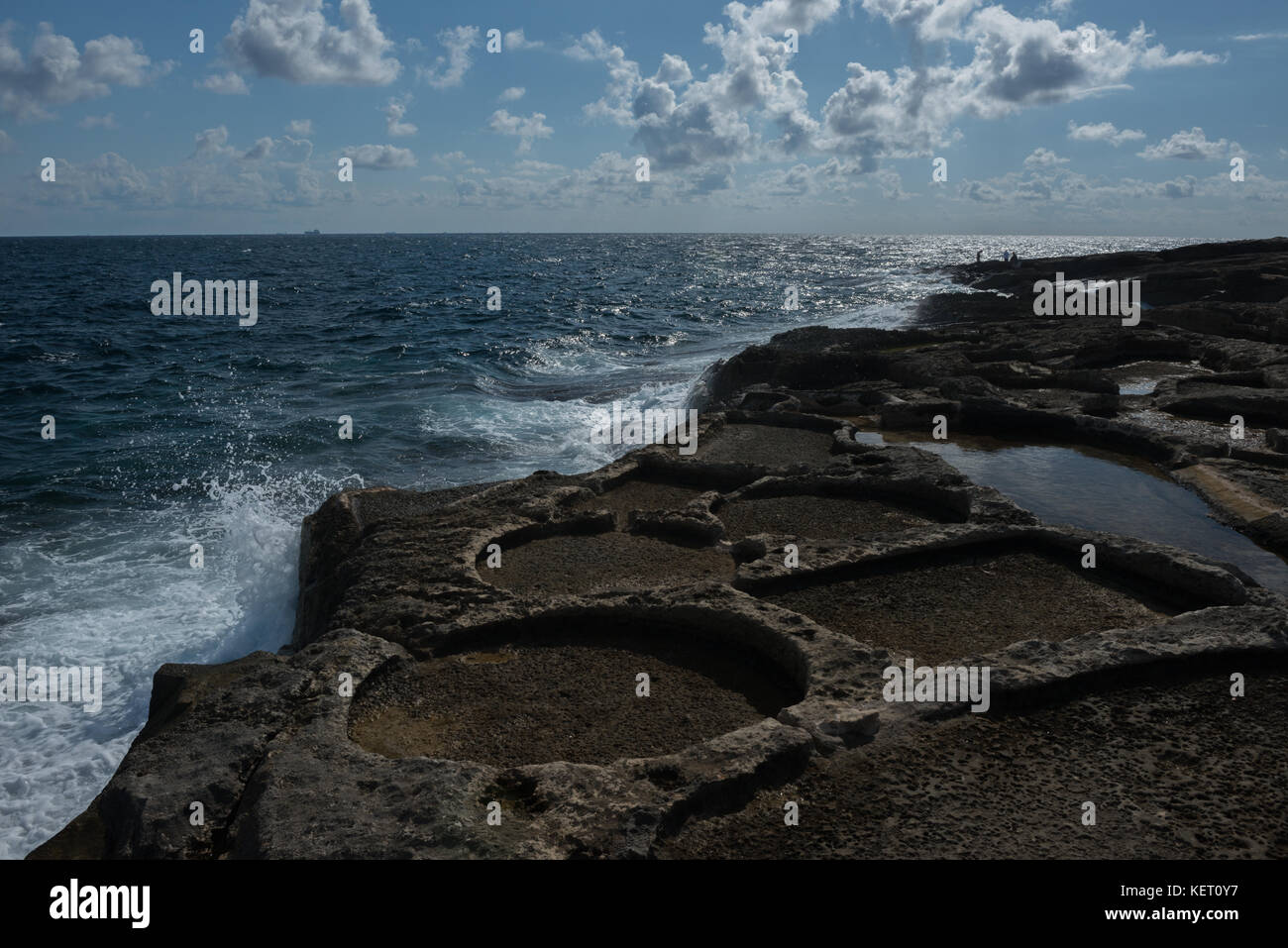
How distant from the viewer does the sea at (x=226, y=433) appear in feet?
31.1

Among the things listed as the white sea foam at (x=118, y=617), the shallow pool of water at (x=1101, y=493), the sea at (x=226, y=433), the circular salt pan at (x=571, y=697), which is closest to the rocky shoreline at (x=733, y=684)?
the circular salt pan at (x=571, y=697)

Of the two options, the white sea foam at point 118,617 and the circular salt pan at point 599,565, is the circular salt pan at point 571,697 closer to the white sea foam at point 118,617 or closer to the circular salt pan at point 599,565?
the circular salt pan at point 599,565

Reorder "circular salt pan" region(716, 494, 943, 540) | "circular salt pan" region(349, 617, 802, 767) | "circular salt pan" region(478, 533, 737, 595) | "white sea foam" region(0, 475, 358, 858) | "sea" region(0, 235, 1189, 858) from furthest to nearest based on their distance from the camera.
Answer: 1. "sea" region(0, 235, 1189, 858)
2. "circular salt pan" region(716, 494, 943, 540)
3. "circular salt pan" region(478, 533, 737, 595)
4. "white sea foam" region(0, 475, 358, 858)
5. "circular salt pan" region(349, 617, 802, 767)

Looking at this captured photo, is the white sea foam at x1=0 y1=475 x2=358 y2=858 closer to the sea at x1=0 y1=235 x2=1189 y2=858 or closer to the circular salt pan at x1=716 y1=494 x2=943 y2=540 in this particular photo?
the sea at x1=0 y1=235 x2=1189 y2=858

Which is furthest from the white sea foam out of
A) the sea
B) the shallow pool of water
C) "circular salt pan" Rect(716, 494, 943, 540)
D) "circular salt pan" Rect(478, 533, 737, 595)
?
the shallow pool of water

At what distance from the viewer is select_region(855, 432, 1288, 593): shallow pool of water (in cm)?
885

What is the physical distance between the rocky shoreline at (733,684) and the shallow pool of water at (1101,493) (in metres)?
0.38

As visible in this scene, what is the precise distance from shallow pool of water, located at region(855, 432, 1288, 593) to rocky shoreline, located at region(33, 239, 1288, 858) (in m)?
0.38

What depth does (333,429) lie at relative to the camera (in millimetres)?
20031

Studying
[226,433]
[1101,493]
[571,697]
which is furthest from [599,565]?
[226,433]

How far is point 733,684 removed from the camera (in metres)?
6.40

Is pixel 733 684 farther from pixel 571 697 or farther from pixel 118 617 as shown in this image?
pixel 118 617

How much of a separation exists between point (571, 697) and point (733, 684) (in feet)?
3.73
